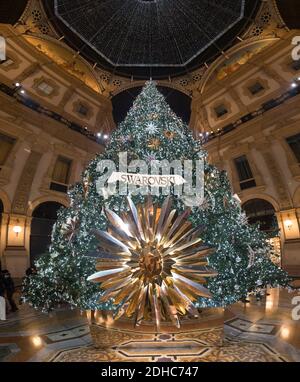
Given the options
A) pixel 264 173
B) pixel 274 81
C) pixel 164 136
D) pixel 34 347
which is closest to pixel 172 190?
pixel 164 136

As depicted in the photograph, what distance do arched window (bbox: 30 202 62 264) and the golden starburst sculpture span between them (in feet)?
30.0

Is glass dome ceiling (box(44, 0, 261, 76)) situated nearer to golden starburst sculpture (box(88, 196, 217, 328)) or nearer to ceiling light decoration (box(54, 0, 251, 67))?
ceiling light decoration (box(54, 0, 251, 67))

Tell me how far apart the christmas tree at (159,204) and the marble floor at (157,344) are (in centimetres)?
47

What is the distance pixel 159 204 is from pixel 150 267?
2.09 meters

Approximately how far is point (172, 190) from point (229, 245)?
5.65 feet

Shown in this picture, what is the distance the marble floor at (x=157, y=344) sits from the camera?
277cm

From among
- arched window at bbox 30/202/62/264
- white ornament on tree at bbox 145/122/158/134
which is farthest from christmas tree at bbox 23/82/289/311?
arched window at bbox 30/202/62/264

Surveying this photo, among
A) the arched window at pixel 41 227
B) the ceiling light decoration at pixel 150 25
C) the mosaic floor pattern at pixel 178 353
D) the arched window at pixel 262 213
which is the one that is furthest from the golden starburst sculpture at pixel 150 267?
the ceiling light decoration at pixel 150 25

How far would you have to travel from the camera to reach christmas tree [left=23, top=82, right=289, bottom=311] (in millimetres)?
4434

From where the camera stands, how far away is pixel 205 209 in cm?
511

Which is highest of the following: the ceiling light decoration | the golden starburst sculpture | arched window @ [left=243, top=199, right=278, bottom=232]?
the ceiling light decoration

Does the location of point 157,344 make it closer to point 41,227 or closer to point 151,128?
point 151,128

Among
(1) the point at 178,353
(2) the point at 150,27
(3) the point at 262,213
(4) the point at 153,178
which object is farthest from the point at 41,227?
(3) the point at 262,213

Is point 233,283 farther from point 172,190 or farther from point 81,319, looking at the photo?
point 81,319
